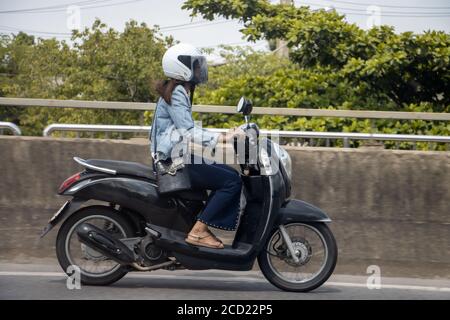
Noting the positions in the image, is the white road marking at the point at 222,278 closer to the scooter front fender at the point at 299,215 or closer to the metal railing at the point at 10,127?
the scooter front fender at the point at 299,215

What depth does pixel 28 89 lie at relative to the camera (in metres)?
44.8

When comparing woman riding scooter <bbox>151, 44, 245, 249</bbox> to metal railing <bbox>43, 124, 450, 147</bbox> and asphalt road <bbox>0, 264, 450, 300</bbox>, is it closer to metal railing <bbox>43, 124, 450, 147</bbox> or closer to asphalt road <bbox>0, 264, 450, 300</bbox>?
asphalt road <bbox>0, 264, 450, 300</bbox>

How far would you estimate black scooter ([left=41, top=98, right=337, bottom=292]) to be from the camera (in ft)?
20.5

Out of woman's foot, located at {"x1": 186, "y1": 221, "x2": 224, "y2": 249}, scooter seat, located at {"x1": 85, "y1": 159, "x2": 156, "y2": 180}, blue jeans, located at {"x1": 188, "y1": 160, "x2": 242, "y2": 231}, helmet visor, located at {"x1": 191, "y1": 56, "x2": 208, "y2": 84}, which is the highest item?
helmet visor, located at {"x1": 191, "y1": 56, "x2": 208, "y2": 84}

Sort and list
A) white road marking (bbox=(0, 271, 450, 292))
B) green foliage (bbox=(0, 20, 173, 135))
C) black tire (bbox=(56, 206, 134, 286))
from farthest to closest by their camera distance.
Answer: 1. green foliage (bbox=(0, 20, 173, 135))
2. white road marking (bbox=(0, 271, 450, 292))
3. black tire (bbox=(56, 206, 134, 286))

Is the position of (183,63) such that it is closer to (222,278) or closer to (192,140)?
(192,140)

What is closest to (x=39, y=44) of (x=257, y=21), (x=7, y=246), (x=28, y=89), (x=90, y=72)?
(x=28, y=89)

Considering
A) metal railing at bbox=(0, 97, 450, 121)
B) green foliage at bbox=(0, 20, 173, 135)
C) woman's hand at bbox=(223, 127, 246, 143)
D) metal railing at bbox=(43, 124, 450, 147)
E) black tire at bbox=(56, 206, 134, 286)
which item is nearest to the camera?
woman's hand at bbox=(223, 127, 246, 143)

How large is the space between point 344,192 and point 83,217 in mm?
2574

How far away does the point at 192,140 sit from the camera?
616cm

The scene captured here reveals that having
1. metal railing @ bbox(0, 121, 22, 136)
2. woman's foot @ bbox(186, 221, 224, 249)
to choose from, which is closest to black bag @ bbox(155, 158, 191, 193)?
woman's foot @ bbox(186, 221, 224, 249)

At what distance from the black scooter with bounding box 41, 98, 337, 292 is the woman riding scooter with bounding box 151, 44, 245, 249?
0.11m

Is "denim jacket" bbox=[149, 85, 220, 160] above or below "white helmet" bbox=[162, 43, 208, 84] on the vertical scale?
below
